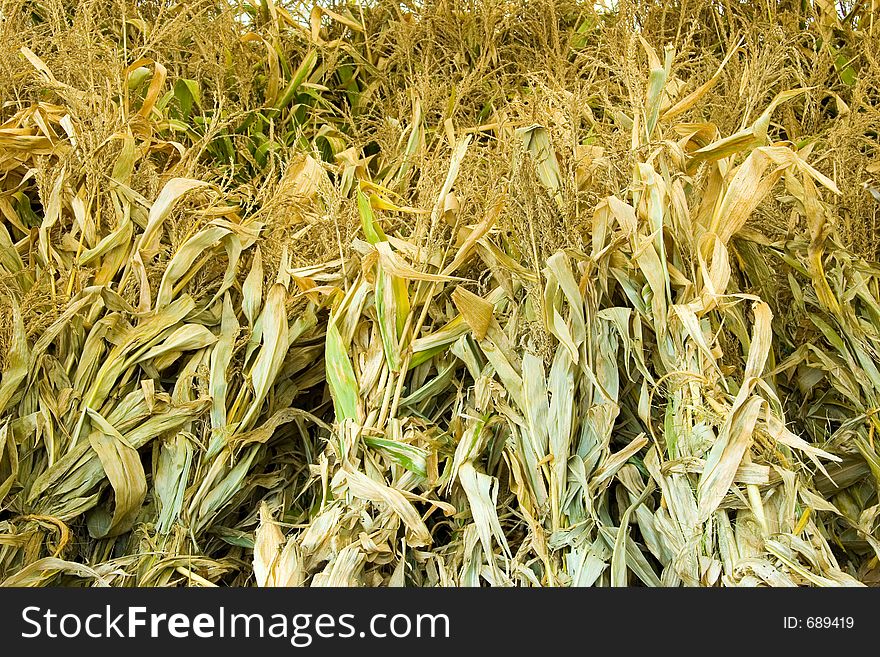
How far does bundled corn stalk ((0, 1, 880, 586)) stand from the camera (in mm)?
629

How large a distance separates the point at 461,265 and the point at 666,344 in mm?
205

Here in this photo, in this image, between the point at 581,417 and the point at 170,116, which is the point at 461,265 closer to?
the point at 581,417

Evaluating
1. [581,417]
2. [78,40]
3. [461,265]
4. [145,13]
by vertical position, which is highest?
[145,13]

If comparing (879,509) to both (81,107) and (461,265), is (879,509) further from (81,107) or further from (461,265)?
(81,107)

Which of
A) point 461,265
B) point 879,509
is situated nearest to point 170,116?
point 461,265

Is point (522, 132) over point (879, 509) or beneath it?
over

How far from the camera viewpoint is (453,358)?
738mm

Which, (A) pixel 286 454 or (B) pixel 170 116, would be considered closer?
(A) pixel 286 454

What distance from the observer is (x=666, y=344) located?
667 mm

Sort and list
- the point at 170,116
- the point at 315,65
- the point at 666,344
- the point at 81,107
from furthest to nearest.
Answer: the point at 315,65 → the point at 170,116 → the point at 81,107 → the point at 666,344

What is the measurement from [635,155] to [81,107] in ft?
1.74

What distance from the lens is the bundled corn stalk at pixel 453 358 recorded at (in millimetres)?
629
